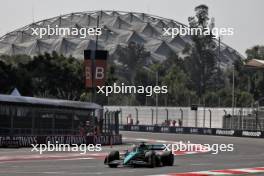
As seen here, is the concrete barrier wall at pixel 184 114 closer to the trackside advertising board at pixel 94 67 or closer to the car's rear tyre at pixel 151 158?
the trackside advertising board at pixel 94 67

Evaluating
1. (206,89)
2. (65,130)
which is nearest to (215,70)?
(206,89)

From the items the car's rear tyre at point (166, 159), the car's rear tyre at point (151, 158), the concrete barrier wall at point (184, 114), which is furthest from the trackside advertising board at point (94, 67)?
the concrete barrier wall at point (184, 114)

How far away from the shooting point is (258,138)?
66.7 m

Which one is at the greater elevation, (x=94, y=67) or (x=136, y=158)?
(x=94, y=67)

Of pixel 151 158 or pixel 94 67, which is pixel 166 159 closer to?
pixel 151 158

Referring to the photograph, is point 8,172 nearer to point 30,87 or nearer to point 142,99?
point 30,87

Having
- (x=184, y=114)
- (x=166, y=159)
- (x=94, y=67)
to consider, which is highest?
(x=94, y=67)

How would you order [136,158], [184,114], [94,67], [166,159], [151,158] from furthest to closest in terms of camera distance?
[184,114] → [94,67] → [166,159] → [151,158] → [136,158]

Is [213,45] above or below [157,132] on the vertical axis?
above

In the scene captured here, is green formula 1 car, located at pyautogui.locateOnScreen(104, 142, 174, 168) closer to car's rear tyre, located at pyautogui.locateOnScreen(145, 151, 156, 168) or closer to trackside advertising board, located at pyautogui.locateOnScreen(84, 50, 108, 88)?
car's rear tyre, located at pyautogui.locateOnScreen(145, 151, 156, 168)

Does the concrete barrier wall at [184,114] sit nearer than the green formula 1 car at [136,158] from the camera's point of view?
No

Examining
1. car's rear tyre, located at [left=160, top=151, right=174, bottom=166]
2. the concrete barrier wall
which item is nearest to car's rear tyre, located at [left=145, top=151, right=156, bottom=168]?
car's rear tyre, located at [left=160, top=151, right=174, bottom=166]

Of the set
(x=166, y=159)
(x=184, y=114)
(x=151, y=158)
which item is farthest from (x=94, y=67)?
(x=184, y=114)

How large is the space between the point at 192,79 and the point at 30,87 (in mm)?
75608
